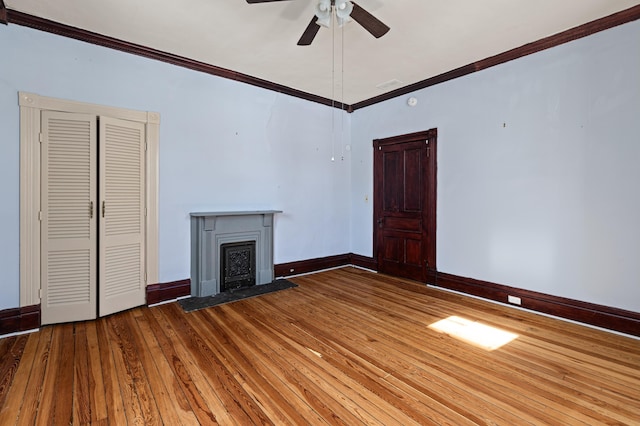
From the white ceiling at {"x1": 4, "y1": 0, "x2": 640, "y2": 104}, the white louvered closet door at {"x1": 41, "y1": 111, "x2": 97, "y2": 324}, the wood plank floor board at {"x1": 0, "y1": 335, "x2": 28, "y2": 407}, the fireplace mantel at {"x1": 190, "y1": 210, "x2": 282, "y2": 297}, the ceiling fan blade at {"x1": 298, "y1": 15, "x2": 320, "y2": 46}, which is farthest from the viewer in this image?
the fireplace mantel at {"x1": 190, "y1": 210, "x2": 282, "y2": 297}

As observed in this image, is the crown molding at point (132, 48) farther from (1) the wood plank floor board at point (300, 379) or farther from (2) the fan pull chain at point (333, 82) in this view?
(1) the wood plank floor board at point (300, 379)

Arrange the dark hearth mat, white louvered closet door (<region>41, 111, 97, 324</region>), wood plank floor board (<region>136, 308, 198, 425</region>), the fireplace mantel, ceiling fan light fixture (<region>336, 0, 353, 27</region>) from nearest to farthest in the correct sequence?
wood plank floor board (<region>136, 308, 198, 425</region>) → ceiling fan light fixture (<region>336, 0, 353, 27</region>) → white louvered closet door (<region>41, 111, 97, 324</region>) → the dark hearth mat → the fireplace mantel

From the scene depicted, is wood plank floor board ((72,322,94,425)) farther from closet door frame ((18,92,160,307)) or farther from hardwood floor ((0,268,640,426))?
closet door frame ((18,92,160,307))

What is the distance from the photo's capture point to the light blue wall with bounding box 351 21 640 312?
2.94 m

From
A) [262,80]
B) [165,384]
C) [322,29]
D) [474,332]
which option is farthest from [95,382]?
[262,80]

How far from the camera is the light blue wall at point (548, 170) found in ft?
9.64

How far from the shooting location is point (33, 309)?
9.81 feet

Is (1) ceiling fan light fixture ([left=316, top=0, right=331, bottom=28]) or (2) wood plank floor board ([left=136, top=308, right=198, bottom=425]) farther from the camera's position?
(1) ceiling fan light fixture ([left=316, top=0, right=331, bottom=28])

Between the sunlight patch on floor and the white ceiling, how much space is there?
3.06 m

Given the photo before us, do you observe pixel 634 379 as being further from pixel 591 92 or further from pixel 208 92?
pixel 208 92

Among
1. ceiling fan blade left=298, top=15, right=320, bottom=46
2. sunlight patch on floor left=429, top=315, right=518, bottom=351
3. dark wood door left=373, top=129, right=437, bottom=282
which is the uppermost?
ceiling fan blade left=298, top=15, right=320, bottom=46

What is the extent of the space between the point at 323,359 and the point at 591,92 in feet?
12.1

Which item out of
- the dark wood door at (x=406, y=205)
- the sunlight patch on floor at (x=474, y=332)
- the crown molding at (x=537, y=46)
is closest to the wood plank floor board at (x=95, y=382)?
the sunlight patch on floor at (x=474, y=332)

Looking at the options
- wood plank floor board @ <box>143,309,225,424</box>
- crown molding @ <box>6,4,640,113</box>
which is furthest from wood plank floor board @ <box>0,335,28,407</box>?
crown molding @ <box>6,4,640,113</box>
